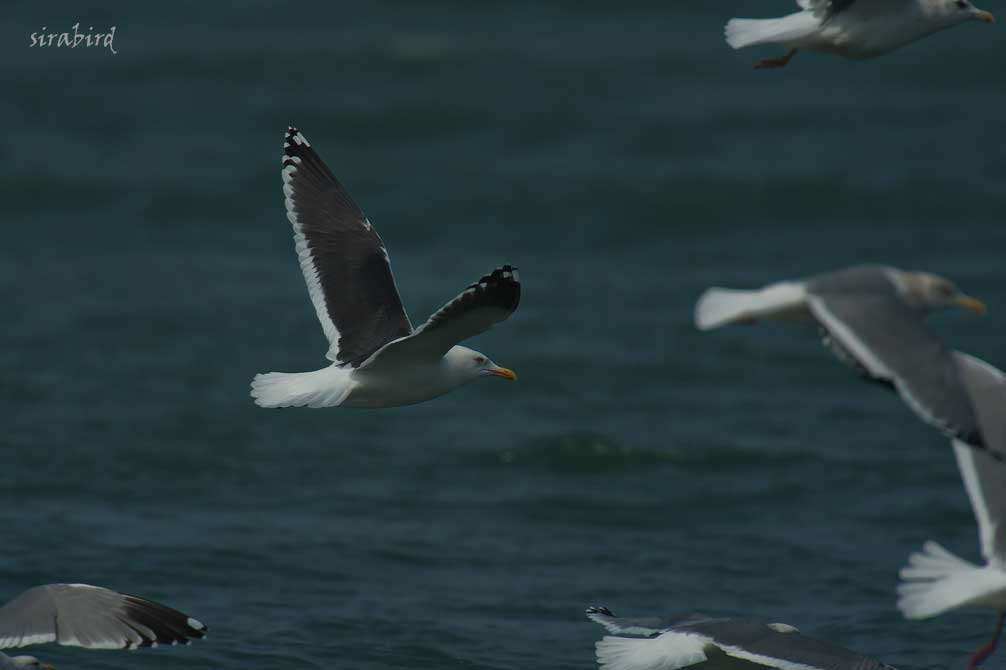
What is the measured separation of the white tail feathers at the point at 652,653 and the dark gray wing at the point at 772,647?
8 centimetres

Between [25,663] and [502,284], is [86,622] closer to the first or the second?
[25,663]

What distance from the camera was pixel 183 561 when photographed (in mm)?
9703

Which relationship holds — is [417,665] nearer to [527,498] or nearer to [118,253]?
[527,498]

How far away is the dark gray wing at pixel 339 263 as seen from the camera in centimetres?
714

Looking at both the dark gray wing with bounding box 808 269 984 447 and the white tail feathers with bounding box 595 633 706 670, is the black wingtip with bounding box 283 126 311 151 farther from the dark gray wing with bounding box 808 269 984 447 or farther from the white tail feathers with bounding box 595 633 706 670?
the dark gray wing with bounding box 808 269 984 447

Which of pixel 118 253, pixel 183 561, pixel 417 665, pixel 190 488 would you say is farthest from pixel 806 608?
pixel 118 253

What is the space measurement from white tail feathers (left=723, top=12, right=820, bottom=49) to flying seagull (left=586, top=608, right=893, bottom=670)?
2.44m

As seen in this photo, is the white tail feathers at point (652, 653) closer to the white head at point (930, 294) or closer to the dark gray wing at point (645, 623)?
the dark gray wing at point (645, 623)

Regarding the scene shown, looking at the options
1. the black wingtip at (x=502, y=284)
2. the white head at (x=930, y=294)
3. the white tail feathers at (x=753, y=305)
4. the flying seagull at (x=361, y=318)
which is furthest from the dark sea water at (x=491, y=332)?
the white tail feathers at (x=753, y=305)

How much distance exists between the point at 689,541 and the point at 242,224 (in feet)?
26.7

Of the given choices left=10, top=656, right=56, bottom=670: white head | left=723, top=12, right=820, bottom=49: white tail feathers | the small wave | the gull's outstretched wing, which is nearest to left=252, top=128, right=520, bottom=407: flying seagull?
left=10, top=656, right=56, bottom=670: white head

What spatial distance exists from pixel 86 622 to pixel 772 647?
A: 264 cm

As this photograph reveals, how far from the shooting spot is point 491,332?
14945 millimetres

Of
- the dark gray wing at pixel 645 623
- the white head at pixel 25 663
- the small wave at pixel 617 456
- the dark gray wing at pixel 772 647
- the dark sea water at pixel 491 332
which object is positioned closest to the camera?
the white head at pixel 25 663
